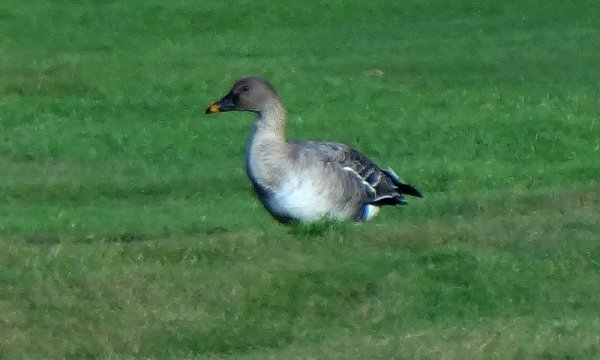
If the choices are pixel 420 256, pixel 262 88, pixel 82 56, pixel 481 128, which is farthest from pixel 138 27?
pixel 420 256

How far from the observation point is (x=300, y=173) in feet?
40.5

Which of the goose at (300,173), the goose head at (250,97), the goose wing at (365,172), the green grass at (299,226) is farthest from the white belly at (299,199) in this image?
the goose head at (250,97)

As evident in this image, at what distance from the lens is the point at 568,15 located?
3256 centimetres

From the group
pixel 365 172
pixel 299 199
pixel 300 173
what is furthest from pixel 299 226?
pixel 365 172

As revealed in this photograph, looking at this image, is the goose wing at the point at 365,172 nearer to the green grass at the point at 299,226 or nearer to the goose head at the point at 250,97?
the green grass at the point at 299,226

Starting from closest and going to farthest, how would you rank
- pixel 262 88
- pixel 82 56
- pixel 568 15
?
1. pixel 262 88
2. pixel 82 56
3. pixel 568 15

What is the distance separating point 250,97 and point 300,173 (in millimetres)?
1177

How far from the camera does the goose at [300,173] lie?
1227 cm

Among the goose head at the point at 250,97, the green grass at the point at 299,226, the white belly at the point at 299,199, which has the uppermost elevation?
the goose head at the point at 250,97

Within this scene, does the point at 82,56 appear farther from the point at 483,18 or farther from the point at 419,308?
the point at 419,308

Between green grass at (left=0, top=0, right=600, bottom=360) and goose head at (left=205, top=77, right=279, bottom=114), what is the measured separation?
42.6 inches

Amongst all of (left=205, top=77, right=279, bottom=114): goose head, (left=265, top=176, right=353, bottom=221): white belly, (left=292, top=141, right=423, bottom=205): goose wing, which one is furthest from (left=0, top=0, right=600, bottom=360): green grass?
(left=205, top=77, right=279, bottom=114): goose head

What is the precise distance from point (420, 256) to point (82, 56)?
15849mm

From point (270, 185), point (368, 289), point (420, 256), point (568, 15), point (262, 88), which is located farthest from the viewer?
point (568, 15)
